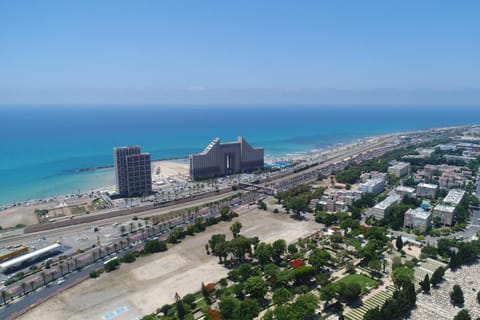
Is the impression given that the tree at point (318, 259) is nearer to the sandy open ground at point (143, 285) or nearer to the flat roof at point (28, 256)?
the sandy open ground at point (143, 285)

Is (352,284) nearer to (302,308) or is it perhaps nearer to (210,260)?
(302,308)

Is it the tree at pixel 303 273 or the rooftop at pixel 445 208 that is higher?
the rooftop at pixel 445 208

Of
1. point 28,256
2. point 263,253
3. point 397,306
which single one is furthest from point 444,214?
point 28,256

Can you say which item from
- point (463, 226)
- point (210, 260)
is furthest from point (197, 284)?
point (463, 226)

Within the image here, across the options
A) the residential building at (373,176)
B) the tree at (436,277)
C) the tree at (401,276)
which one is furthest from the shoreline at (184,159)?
the tree at (436,277)

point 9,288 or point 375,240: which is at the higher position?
point 375,240

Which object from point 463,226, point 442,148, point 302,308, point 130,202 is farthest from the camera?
point 442,148
